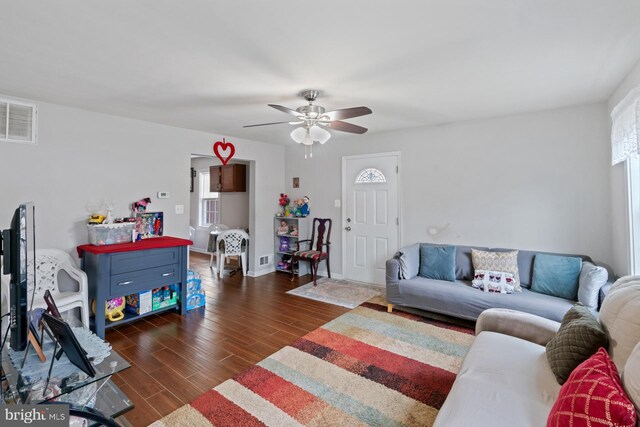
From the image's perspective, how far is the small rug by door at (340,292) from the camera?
4.04m

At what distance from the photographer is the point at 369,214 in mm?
4719

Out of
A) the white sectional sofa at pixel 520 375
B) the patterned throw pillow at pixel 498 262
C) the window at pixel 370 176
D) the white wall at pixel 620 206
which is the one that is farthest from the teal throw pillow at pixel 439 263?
the white sectional sofa at pixel 520 375

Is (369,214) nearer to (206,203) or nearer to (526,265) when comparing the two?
(526,265)

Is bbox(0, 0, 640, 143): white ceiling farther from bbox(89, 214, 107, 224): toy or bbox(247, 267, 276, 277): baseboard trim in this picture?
bbox(247, 267, 276, 277): baseboard trim

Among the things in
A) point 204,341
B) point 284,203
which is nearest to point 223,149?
point 284,203

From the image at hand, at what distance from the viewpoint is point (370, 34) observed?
5.99ft

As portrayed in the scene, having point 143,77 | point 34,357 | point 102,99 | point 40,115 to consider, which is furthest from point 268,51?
point 40,115

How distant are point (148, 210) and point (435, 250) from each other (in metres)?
3.67

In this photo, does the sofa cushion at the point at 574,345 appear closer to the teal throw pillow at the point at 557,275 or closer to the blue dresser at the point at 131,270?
the teal throw pillow at the point at 557,275

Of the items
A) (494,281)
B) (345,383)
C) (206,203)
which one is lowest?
(345,383)

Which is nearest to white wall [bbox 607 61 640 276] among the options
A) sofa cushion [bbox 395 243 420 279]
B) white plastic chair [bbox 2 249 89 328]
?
sofa cushion [bbox 395 243 420 279]

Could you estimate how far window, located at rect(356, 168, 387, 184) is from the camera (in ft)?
15.1

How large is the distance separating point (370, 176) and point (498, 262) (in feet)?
7.00

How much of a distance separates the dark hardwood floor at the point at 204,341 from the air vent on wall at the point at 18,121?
6.93 feet
